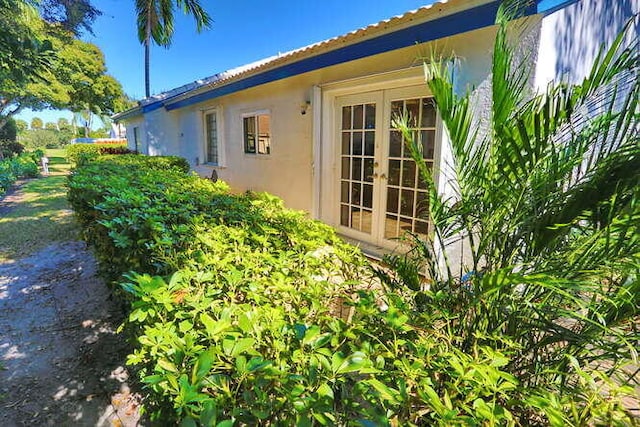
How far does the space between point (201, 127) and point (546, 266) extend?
10644 mm

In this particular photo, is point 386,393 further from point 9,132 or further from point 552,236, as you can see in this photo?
point 9,132

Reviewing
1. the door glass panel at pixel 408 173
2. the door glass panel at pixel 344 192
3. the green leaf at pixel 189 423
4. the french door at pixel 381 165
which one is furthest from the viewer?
the door glass panel at pixel 344 192

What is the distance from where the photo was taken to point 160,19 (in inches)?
695

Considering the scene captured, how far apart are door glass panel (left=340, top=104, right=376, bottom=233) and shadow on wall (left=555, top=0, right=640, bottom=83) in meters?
2.35


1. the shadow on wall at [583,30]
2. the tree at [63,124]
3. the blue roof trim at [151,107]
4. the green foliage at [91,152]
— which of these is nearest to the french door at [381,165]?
the shadow on wall at [583,30]

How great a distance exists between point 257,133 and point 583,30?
614cm

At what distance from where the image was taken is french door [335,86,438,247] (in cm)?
456

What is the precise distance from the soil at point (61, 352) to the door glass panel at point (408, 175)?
3426mm

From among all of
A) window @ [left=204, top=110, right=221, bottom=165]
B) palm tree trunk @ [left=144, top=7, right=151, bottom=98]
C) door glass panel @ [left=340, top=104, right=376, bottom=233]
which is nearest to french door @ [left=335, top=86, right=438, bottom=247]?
door glass panel @ [left=340, top=104, right=376, bottom=233]

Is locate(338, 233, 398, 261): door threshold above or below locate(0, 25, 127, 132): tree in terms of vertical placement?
below

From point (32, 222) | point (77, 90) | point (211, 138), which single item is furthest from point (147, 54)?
point (32, 222)

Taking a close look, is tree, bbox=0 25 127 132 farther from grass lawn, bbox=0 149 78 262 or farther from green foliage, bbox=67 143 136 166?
grass lawn, bbox=0 149 78 262

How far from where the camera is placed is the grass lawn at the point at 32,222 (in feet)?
19.7

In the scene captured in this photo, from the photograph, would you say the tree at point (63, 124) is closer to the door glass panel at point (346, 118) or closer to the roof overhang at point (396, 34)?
the roof overhang at point (396, 34)
